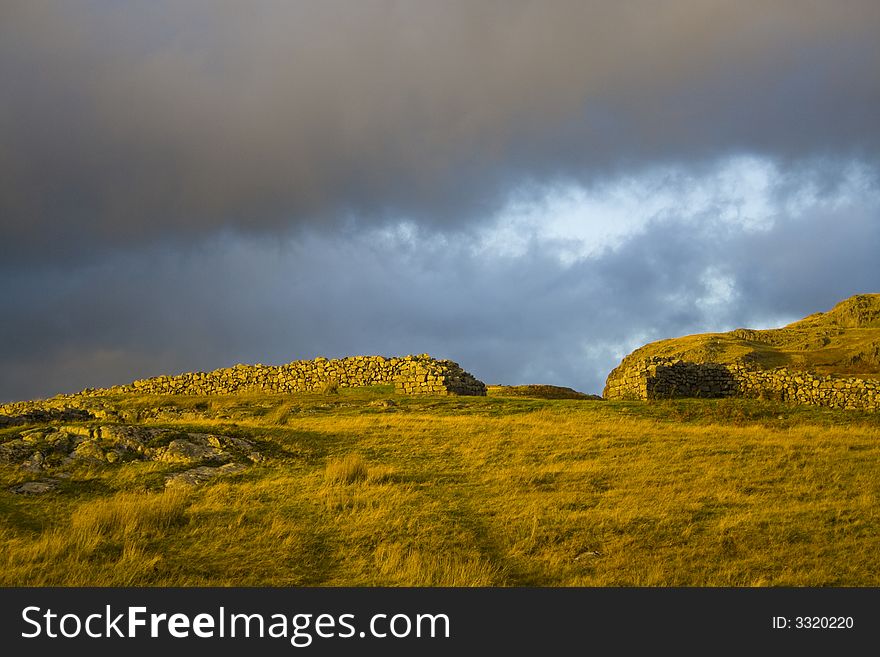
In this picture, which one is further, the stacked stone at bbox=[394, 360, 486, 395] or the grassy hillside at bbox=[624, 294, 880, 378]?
the grassy hillside at bbox=[624, 294, 880, 378]

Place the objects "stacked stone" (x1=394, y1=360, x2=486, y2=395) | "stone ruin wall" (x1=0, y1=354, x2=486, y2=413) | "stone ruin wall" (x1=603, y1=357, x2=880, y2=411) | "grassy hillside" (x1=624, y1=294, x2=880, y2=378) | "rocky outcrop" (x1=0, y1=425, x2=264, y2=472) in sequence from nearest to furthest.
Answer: "rocky outcrop" (x1=0, y1=425, x2=264, y2=472)
"stone ruin wall" (x1=603, y1=357, x2=880, y2=411)
"stacked stone" (x1=394, y1=360, x2=486, y2=395)
"stone ruin wall" (x1=0, y1=354, x2=486, y2=413)
"grassy hillside" (x1=624, y1=294, x2=880, y2=378)

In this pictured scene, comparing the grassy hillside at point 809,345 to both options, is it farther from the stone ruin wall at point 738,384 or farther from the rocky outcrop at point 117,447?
the rocky outcrop at point 117,447

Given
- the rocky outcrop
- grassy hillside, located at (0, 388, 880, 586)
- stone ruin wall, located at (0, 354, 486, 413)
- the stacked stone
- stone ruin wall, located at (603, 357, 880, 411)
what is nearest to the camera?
grassy hillside, located at (0, 388, 880, 586)

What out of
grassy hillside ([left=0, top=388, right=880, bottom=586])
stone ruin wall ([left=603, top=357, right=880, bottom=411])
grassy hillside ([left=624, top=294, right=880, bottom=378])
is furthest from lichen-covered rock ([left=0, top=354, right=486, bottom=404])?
grassy hillside ([left=624, top=294, right=880, bottom=378])

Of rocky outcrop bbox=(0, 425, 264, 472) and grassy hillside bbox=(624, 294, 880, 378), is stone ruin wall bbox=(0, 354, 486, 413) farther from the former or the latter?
grassy hillside bbox=(624, 294, 880, 378)

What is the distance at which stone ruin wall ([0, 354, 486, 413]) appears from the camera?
134ft

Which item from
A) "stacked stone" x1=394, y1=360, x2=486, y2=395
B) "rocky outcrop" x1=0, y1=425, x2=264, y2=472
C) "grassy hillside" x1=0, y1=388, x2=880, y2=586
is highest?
"stacked stone" x1=394, y1=360, x2=486, y2=395

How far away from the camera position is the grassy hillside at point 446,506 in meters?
12.0

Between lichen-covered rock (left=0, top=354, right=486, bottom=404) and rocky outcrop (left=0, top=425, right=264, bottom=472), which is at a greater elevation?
lichen-covered rock (left=0, top=354, right=486, bottom=404)

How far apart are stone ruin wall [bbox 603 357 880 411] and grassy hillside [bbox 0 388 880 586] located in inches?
434

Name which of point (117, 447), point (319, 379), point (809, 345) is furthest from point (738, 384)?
point (809, 345)

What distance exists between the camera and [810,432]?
24.8 m

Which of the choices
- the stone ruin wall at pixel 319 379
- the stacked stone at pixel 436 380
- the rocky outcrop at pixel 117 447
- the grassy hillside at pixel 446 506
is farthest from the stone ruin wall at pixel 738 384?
the rocky outcrop at pixel 117 447

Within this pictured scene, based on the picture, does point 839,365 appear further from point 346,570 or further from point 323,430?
point 346,570
